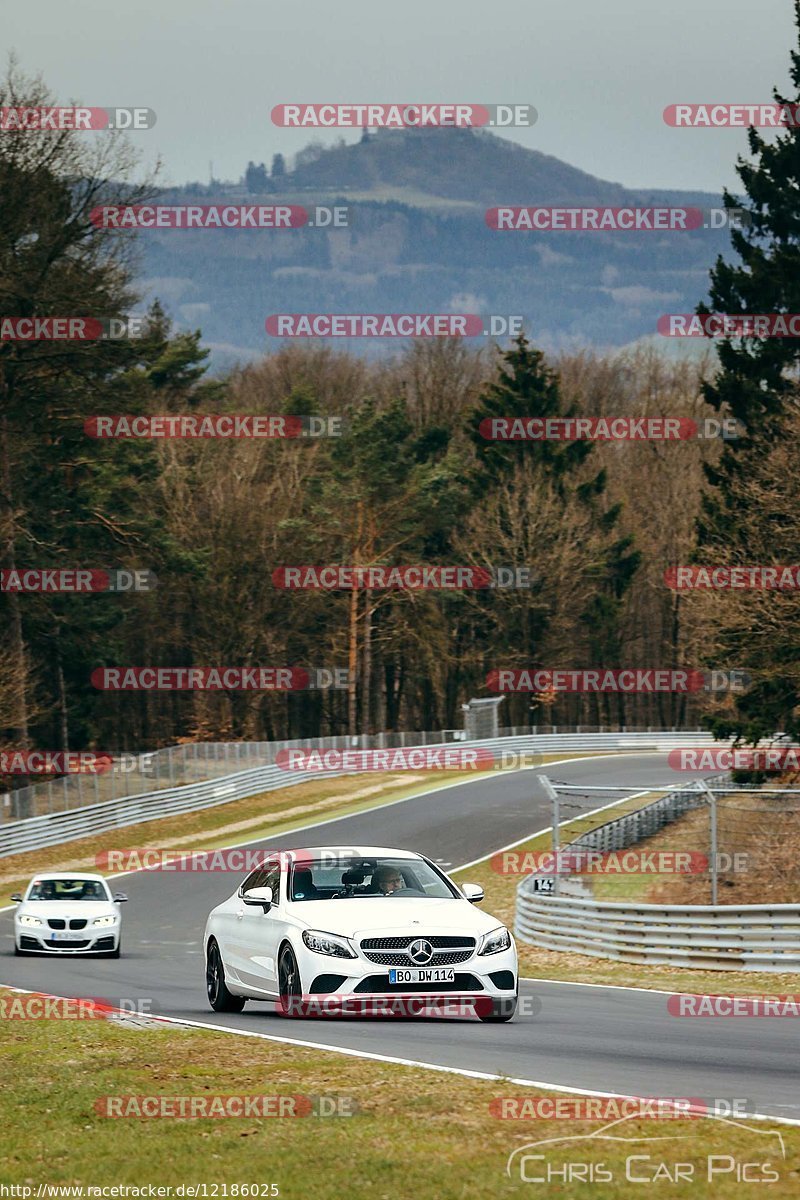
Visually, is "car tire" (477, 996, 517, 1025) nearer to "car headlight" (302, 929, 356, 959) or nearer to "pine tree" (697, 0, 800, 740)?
"car headlight" (302, 929, 356, 959)

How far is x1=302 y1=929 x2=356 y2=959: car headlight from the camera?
13039 mm

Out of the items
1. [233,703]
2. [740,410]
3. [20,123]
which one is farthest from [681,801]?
[233,703]

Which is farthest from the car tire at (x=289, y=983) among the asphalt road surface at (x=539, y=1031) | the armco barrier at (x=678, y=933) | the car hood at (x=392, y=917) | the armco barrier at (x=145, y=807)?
the armco barrier at (x=145, y=807)

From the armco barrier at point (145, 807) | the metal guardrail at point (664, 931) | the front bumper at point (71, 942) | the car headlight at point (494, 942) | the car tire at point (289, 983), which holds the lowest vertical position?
the armco barrier at point (145, 807)

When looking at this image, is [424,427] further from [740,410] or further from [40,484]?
[740,410]

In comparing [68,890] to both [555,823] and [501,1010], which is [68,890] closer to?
[555,823]

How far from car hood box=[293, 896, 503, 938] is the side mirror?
0.41 m

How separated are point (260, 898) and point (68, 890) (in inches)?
485

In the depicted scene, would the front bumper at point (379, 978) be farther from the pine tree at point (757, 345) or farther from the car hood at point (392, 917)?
the pine tree at point (757, 345)

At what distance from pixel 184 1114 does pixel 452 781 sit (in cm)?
4808

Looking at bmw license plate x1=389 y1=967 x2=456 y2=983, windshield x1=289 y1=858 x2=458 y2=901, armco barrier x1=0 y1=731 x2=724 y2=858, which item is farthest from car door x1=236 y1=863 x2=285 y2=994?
armco barrier x1=0 y1=731 x2=724 y2=858

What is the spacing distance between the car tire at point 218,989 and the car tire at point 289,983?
4.43 ft

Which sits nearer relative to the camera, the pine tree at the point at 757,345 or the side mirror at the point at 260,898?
Result: the side mirror at the point at 260,898

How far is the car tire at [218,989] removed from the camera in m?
15.0
